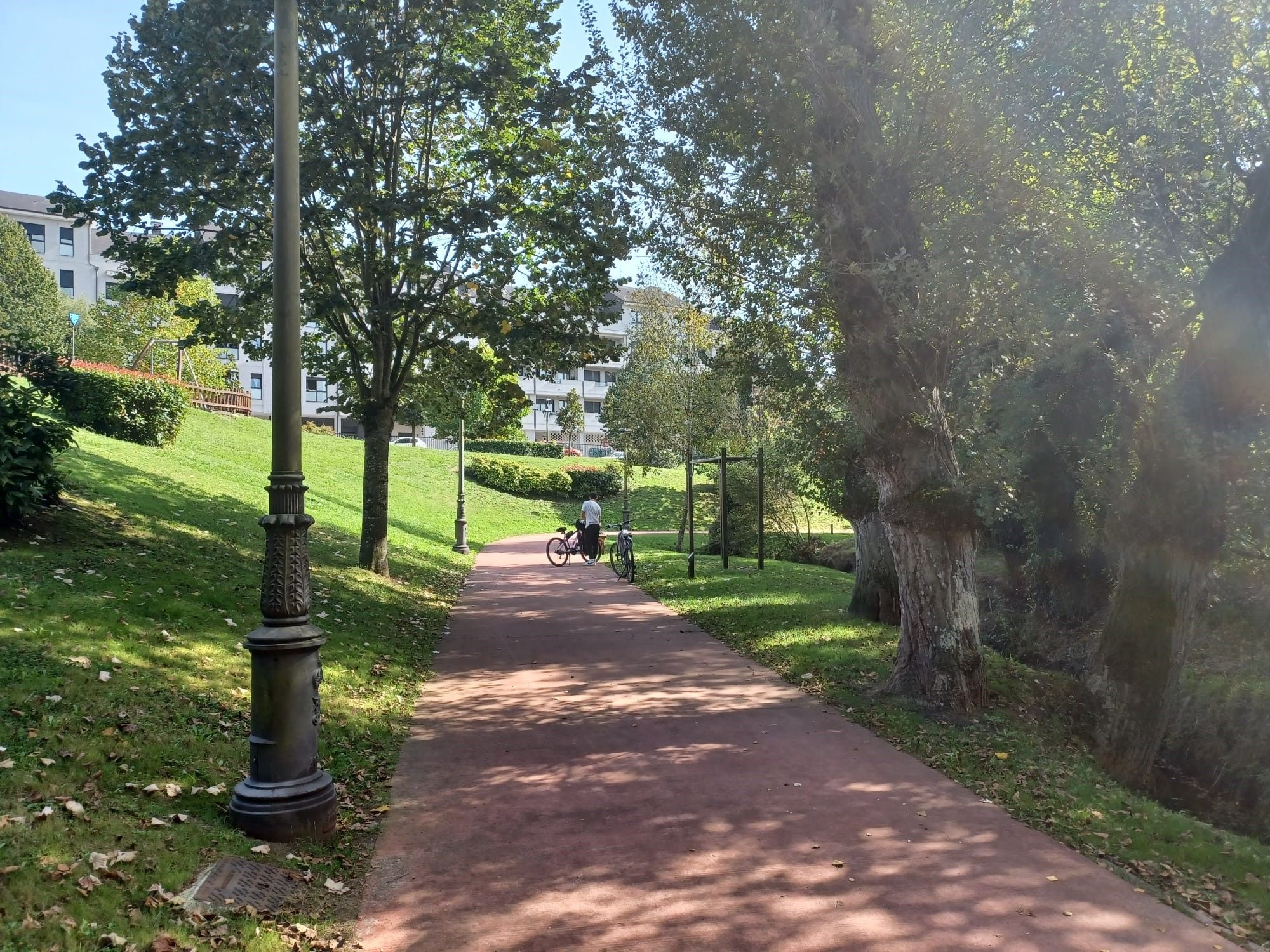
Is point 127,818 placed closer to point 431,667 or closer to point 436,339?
point 431,667

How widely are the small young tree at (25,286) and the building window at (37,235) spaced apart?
13375mm

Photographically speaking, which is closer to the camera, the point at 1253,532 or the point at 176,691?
the point at 176,691

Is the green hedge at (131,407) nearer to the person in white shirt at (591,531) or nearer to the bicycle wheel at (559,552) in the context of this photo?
the bicycle wheel at (559,552)

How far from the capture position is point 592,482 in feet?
152

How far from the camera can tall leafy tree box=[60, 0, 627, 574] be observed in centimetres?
1192

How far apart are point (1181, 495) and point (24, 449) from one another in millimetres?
10551

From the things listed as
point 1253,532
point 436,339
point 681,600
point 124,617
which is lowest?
point 681,600

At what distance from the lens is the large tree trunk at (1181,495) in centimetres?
767

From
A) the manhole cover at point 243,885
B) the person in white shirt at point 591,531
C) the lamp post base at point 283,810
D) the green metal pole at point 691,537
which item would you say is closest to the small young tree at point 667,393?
the green metal pole at point 691,537

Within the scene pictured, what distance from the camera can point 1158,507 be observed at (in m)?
8.04

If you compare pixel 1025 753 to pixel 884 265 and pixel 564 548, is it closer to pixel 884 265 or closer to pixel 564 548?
pixel 884 265

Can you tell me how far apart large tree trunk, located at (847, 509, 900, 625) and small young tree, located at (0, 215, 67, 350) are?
44.5 metres

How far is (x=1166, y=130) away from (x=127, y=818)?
9.91m

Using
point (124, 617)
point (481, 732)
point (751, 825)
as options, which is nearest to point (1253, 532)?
point (751, 825)
